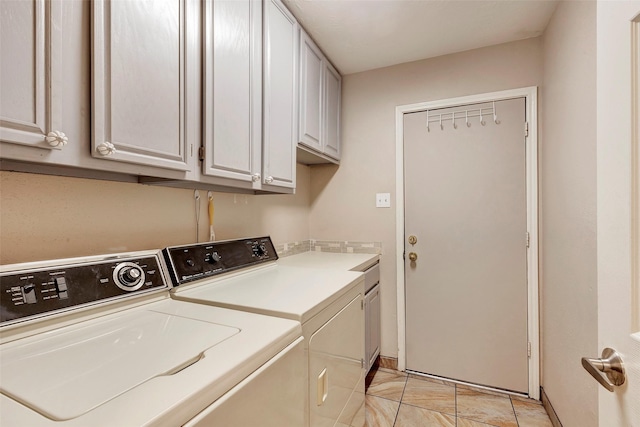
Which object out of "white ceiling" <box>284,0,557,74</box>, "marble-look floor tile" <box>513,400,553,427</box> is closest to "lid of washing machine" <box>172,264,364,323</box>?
"marble-look floor tile" <box>513,400,553,427</box>

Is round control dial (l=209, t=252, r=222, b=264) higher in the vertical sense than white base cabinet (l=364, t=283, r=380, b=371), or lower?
higher

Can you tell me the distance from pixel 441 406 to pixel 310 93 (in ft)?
7.32

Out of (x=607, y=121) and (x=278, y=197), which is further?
(x=278, y=197)

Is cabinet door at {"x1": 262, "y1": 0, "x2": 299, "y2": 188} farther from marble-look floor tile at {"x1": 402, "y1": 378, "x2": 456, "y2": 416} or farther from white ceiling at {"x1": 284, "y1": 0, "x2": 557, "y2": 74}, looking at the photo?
marble-look floor tile at {"x1": 402, "y1": 378, "x2": 456, "y2": 416}

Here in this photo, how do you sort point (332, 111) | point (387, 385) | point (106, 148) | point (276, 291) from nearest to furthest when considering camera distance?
point (106, 148) → point (276, 291) → point (387, 385) → point (332, 111)

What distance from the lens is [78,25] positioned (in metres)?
0.76

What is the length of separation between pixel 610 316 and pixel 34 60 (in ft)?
4.46

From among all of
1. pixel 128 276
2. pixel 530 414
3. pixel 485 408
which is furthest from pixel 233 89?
pixel 530 414

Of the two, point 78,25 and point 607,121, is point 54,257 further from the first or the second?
point 607,121

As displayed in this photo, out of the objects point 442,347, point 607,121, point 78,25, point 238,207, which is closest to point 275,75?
point 238,207

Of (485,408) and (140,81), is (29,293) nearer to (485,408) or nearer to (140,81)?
(140,81)

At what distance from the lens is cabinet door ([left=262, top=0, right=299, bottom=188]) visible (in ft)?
4.94

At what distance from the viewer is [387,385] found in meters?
2.12

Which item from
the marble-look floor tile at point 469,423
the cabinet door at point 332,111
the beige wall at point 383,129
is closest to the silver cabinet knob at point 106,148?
A: the cabinet door at point 332,111
